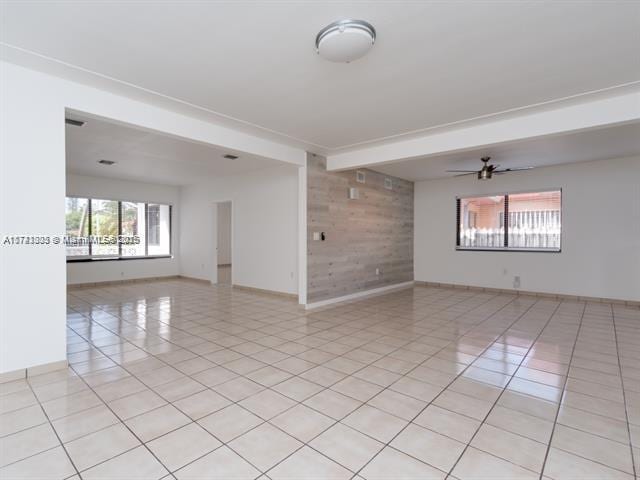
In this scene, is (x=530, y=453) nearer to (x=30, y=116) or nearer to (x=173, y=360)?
(x=173, y=360)

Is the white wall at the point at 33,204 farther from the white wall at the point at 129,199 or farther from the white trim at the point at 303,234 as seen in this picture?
the white wall at the point at 129,199

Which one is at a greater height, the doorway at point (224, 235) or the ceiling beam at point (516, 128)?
the ceiling beam at point (516, 128)

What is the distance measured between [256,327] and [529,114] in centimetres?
422

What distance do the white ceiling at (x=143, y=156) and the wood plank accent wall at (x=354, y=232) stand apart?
3.57 feet

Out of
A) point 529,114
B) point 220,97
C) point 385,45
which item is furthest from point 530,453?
point 220,97

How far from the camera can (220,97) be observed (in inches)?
132

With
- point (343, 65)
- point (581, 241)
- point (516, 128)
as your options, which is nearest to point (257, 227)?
point (343, 65)

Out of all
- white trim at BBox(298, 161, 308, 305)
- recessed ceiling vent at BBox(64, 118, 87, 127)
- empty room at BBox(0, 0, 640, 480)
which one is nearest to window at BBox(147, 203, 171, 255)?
empty room at BBox(0, 0, 640, 480)

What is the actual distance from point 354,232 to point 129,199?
5.91m

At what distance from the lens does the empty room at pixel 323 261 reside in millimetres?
1985

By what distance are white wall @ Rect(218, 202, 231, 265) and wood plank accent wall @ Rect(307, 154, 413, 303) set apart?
20.5ft

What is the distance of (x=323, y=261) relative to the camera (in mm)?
5754

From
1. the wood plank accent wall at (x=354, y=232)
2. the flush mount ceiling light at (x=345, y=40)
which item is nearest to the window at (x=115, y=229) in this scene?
the wood plank accent wall at (x=354, y=232)

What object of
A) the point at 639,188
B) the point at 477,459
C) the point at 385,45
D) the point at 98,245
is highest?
the point at 385,45
